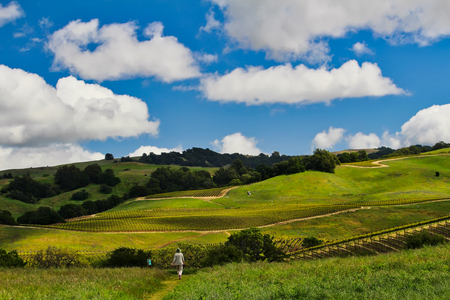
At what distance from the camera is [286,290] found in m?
9.80

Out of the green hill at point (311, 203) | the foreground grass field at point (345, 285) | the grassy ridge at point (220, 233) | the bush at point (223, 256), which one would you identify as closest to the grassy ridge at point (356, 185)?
the green hill at point (311, 203)

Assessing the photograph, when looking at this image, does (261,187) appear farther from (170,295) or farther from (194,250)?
(170,295)

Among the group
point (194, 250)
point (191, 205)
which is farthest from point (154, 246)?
point (191, 205)

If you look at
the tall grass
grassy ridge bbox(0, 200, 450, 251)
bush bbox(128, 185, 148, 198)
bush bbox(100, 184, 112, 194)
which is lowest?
grassy ridge bbox(0, 200, 450, 251)

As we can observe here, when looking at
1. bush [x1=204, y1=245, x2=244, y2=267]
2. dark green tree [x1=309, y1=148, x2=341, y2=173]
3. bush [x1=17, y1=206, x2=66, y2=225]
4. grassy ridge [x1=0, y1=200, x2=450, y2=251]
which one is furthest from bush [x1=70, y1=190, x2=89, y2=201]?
bush [x1=204, y1=245, x2=244, y2=267]

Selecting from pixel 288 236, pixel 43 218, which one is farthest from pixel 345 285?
pixel 43 218

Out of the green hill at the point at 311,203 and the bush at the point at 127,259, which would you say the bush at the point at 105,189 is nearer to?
the green hill at the point at 311,203

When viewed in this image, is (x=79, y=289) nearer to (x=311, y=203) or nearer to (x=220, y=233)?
(x=220, y=233)

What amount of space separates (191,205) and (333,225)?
62.5 meters

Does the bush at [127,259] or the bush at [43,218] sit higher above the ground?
the bush at [127,259]

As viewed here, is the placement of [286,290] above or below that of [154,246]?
above

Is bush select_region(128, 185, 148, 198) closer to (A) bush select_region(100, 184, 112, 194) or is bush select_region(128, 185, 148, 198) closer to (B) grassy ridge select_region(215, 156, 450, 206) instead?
(A) bush select_region(100, 184, 112, 194)

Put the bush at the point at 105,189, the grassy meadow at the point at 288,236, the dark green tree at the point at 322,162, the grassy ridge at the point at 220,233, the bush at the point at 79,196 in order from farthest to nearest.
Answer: the bush at the point at 105,189, the bush at the point at 79,196, the dark green tree at the point at 322,162, the grassy ridge at the point at 220,233, the grassy meadow at the point at 288,236

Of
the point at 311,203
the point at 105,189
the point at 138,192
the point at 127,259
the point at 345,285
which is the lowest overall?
the point at 311,203
